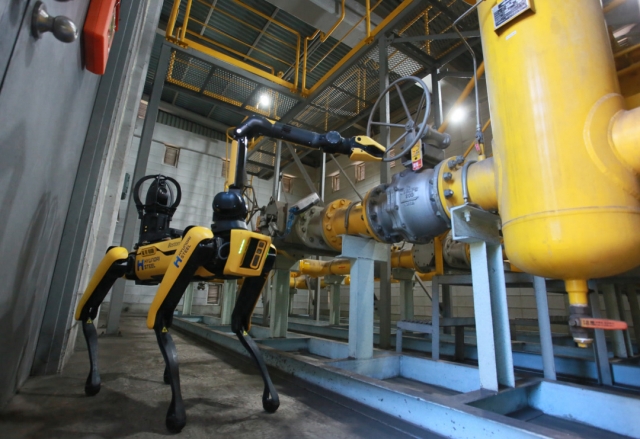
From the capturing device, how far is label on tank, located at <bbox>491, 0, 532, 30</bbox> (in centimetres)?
103

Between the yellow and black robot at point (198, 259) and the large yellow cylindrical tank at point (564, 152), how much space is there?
921 millimetres

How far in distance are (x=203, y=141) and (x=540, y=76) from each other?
8773 mm

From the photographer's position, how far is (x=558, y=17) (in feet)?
3.26

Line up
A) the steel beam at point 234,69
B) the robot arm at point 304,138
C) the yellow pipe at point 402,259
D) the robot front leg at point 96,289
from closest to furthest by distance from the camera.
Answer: the robot front leg at point 96,289 < the robot arm at point 304,138 < the yellow pipe at point 402,259 < the steel beam at point 234,69

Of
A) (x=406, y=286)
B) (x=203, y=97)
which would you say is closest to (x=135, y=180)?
(x=203, y=97)

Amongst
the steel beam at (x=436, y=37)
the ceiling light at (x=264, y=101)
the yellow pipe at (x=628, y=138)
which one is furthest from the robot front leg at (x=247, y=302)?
the ceiling light at (x=264, y=101)

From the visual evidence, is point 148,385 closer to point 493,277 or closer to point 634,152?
point 493,277

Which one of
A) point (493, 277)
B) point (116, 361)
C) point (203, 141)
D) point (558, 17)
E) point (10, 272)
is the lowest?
point (116, 361)

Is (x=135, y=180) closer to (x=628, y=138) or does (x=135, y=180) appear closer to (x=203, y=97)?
(x=203, y=97)

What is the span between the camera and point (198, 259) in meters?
1.19

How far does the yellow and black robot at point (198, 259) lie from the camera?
3.90 ft

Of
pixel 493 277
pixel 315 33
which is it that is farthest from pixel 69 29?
pixel 315 33

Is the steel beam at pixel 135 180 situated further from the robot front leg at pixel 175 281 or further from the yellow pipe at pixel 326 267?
the robot front leg at pixel 175 281

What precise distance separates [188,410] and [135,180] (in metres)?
3.32
